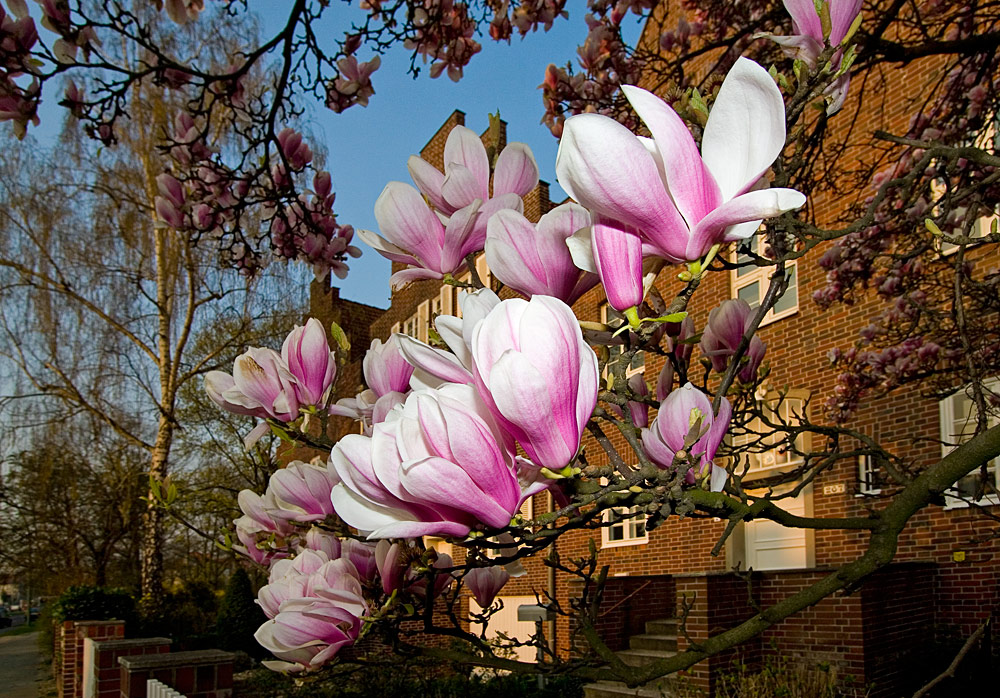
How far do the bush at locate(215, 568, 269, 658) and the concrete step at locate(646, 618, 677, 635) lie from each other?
240 inches

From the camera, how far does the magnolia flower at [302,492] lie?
1.19 m

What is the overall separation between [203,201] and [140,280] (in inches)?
426

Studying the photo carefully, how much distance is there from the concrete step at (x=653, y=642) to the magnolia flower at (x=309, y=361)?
23.7ft

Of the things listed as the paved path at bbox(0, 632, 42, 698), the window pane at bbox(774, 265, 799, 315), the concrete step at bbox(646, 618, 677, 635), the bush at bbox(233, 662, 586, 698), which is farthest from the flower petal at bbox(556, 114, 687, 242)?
the paved path at bbox(0, 632, 42, 698)

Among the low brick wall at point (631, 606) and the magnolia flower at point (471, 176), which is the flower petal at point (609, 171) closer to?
the magnolia flower at point (471, 176)

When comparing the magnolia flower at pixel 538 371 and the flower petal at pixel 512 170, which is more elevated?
the flower petal at pixel 512 170

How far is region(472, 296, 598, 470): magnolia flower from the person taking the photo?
529 millimetres

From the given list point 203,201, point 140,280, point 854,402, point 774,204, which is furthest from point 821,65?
point 140,280

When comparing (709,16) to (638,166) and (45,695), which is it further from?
(45,695)

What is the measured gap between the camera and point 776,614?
0.98 meters

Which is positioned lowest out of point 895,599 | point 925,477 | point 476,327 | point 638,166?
point 895,599

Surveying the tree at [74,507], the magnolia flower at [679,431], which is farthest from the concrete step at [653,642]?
the tree at [74,507]

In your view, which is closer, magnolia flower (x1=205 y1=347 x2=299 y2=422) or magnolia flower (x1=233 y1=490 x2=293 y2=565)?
magnolia flower (x1=205 y1=347 x2=299 y2=422)

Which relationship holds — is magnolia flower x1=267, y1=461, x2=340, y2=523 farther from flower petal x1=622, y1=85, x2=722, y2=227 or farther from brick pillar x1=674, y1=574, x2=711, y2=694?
brick pillar x1=674, y1=574, x2=711, y2=694
